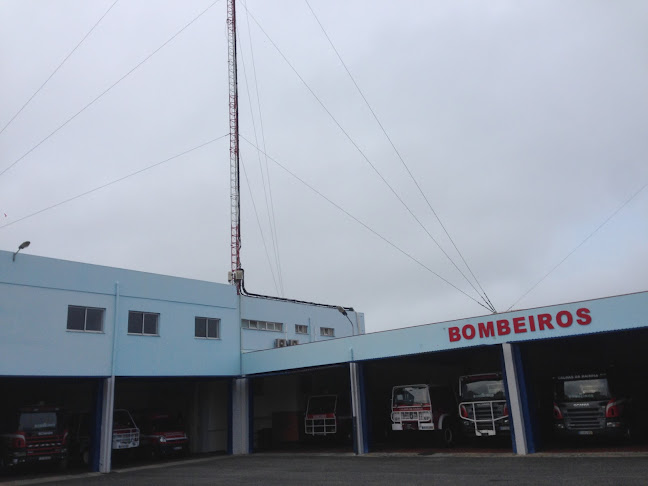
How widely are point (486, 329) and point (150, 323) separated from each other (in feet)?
A: 44.2

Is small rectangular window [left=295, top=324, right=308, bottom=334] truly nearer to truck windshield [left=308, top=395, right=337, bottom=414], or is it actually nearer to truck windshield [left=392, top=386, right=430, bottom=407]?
truck windshield [left=308, top=395, right=337, bottom=414]

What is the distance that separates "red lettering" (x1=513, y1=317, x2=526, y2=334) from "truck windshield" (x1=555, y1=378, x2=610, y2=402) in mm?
2671

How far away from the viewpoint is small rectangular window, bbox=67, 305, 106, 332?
21.1m

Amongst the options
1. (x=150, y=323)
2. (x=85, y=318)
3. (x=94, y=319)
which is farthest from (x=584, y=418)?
(x=85, y=318)

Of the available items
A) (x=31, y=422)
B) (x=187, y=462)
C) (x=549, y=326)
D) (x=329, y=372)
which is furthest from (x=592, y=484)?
(x=329, y=372)

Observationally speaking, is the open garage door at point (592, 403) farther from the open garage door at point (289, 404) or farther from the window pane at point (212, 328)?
the window pane at point (212, 328)

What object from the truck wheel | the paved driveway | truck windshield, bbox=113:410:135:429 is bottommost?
the paved driveway

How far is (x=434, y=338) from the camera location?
2002 cm

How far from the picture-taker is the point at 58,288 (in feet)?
68.6

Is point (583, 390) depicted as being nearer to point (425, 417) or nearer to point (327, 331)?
point (425, 417)

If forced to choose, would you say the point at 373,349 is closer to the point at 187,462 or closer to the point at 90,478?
the point at 187,462

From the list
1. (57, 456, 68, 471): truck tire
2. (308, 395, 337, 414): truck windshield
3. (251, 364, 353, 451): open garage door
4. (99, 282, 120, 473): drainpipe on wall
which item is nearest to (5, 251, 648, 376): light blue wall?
(99, 282, 120, 473): drainpipe on wall

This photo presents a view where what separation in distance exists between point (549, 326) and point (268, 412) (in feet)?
57.4

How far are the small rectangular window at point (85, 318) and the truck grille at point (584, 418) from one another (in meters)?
16.9
